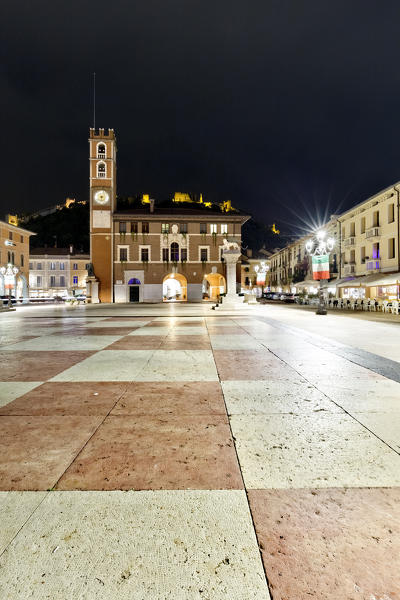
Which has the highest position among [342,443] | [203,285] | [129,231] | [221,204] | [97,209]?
[221,204]

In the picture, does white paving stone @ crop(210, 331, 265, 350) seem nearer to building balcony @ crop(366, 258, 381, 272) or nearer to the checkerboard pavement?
the checkerboard pavement

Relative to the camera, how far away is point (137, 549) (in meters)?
1.59

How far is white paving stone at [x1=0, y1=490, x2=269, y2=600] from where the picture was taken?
1367 mm

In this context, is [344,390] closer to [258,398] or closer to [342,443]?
[258,398]

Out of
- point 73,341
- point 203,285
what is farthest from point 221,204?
point 73,341

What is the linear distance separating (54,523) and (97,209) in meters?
45.5

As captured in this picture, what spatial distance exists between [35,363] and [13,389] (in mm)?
1724

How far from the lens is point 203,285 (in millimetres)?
44938

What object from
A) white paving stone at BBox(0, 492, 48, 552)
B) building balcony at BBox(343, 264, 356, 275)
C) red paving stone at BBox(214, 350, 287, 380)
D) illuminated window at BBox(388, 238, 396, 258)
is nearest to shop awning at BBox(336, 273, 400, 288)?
illuminated window at BBox(388, 238, 396, 258)

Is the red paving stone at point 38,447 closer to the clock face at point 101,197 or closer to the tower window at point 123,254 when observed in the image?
the tower window at point 123,254

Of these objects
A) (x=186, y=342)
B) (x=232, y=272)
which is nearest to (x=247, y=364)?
(x=186, y=342)

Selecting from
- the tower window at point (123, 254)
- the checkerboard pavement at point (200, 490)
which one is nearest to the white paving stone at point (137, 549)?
the checkerboard pavement at point (200, 490)

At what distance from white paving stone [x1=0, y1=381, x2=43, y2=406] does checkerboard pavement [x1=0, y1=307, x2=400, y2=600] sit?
0.03m

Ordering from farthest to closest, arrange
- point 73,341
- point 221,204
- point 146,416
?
point 221,204, point 73,341, point 146,416
